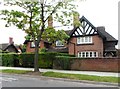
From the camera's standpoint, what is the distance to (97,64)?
28172 millimetres

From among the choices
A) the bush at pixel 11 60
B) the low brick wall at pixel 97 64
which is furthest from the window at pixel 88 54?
the low brick wall at pixel 97 64

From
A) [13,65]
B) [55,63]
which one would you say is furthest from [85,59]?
[13,65]

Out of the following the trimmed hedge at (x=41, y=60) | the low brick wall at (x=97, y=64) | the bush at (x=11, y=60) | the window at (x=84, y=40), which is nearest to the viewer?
the low brick wall at (x=97, y=64)

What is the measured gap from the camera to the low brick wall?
26.9m

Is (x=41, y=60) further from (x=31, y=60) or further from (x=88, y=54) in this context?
(x=88, y=54)

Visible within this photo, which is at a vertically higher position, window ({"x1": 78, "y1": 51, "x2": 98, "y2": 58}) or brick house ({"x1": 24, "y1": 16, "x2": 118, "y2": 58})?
brick house ({"x1": 24, "y1": 16, "x2": 118, "y2": 58})

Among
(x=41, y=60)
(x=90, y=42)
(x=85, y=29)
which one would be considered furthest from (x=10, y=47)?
(x=41, y=60)

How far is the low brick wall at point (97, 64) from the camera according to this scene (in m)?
26.9

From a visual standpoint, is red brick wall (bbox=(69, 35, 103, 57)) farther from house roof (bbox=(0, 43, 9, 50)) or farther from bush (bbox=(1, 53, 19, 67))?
house roof (bbox=(0, 43, 9, 50))

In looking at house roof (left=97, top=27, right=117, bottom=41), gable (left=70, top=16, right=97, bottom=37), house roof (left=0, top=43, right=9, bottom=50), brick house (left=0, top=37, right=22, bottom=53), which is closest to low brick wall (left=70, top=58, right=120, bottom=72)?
house roof (left=97, top=27, right=117, bottom=41)

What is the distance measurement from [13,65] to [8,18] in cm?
1556

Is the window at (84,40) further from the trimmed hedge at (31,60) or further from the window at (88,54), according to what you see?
the trimmed hedge at (31,60)

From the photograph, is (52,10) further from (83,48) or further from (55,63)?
(83,48)

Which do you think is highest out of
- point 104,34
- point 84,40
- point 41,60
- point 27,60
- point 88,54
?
point 104,34
